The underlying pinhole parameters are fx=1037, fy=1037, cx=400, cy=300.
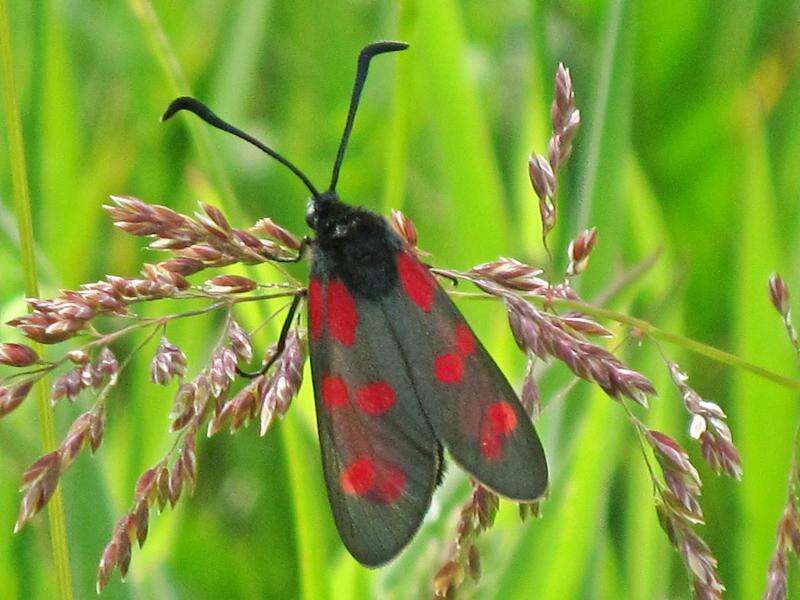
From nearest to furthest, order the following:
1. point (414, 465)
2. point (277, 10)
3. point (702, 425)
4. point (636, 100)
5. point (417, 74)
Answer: point (702, 425)
point (414, 465)
point (417, 74)
point (636, 100)
point (277, 10)

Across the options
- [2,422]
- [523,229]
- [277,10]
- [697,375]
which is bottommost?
[697,375]

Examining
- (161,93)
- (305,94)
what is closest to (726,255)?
(305,94)

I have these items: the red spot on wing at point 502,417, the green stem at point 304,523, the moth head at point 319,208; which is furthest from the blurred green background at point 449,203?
the red spot on wing at point 502,417

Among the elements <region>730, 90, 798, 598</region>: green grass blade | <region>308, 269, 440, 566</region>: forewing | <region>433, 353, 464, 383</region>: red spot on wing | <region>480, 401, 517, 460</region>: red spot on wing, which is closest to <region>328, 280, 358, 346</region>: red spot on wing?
<region>308, 269, 440, 566</region>: forewing

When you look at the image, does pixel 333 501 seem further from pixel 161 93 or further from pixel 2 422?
pixel 161 93

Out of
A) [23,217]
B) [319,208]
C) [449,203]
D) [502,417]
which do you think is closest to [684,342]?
[502,417]

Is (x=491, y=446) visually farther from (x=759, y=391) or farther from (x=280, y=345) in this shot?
(x=759, y=391)

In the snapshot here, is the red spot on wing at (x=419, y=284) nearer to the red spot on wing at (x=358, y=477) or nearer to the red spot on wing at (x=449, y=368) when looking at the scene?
the red spot on wing at (x=449, y=368)
